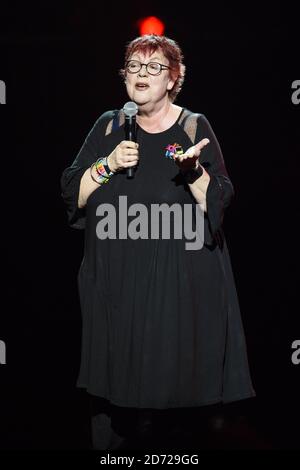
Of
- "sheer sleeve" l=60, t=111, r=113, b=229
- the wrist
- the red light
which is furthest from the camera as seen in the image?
the red light

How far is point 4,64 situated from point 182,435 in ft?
5.45

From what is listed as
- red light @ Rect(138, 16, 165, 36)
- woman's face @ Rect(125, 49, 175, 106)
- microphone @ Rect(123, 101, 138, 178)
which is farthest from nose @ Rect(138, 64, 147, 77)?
red light @ Rect(138, 16, 165, 36)

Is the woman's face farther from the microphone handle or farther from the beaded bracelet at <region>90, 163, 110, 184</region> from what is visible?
the beaded bracelet at <region>90, 163, 110, 184</region>

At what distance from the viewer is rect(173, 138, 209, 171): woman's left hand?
7.33ft

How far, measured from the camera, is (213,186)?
2.38 meters

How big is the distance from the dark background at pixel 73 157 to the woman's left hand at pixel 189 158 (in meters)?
0.96

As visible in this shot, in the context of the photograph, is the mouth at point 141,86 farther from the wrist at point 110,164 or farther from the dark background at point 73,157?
the dark background at point 73,157

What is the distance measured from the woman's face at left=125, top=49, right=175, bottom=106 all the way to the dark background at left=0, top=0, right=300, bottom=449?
67cm

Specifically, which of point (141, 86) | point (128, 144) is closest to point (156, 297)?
point (128, 144)

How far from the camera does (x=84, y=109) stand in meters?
3.24

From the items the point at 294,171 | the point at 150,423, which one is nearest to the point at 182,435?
the point at 150,423

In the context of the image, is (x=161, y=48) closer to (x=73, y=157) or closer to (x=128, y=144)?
(x=128, y=144)

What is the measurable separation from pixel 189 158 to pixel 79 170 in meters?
0.44

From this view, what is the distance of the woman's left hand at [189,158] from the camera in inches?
88.0
